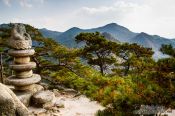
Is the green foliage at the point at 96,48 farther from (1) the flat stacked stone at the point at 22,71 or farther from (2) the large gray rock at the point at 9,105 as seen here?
(2) the large gray rock at the point at 9,105

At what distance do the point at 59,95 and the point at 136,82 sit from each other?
Answer: 7706 millimetres

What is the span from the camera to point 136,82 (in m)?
5.67

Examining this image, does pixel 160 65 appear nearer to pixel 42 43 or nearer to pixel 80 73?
pixel 80 73

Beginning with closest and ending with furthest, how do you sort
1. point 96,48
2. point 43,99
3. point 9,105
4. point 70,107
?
point 9,105
point 43,99
point 70,107
point 96,48

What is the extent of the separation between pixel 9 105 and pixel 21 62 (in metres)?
4.69

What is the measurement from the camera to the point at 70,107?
1097cm

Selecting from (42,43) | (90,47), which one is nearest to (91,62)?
(90,47)

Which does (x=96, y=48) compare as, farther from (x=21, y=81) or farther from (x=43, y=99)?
(x=21, y=81)

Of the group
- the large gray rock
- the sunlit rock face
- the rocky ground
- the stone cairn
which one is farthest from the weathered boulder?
the large gray rock

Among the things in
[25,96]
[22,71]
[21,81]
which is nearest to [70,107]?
[25,96]

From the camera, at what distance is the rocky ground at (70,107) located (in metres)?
10.1

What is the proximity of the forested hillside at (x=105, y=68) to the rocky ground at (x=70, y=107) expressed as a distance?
41 cm

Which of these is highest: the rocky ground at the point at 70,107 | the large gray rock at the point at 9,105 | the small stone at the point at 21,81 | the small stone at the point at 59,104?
the large gray rock at the point at 9,105

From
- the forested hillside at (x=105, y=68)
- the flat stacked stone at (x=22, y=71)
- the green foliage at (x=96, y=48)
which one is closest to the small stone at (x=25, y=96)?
the flat stacked stone at (x=22, y=71)
